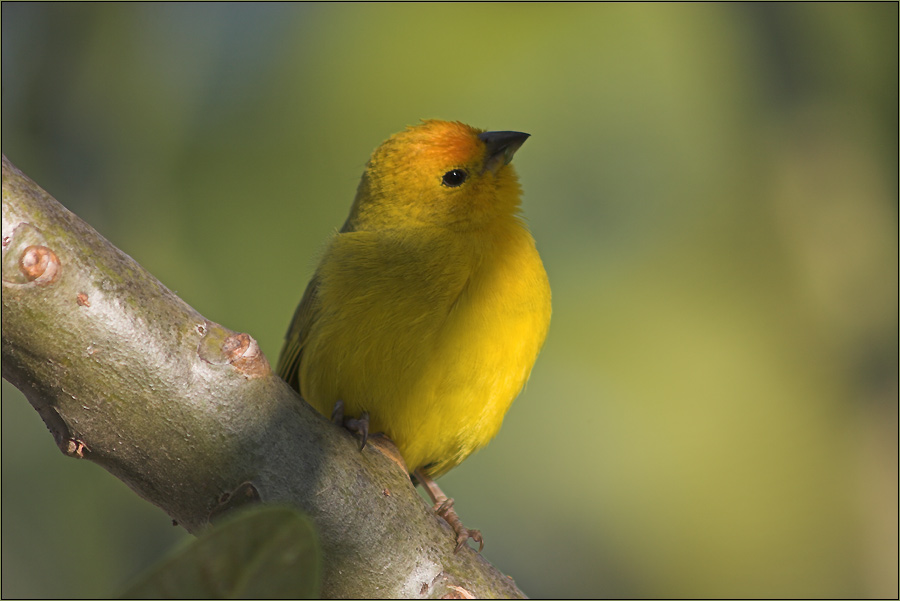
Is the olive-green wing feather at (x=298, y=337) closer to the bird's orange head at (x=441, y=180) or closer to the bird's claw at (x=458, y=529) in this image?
the bird's orange head at (x=441, y=180)

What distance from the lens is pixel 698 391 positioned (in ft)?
16.6

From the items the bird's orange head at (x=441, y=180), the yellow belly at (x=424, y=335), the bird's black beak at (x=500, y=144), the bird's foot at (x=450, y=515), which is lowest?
the bird's foot at (x=450, y=515)

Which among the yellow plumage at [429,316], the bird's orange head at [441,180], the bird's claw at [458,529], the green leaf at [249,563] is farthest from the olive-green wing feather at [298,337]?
the green leaf at [249,563]

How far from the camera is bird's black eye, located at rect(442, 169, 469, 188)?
353cm

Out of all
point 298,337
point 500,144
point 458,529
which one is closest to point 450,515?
point 458,529

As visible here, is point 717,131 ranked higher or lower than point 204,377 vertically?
higher

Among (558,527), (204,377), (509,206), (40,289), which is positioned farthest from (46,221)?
(558,527)

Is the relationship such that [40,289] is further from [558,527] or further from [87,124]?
[558,527]

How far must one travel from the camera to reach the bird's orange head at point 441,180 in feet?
11.2

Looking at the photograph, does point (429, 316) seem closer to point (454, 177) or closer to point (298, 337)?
point (298, 337)

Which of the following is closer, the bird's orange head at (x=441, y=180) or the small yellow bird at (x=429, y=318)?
the small yellow bird at (x=429, y=318)

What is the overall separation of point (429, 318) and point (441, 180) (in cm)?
80

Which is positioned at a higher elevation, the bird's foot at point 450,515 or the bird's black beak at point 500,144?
the bird's black beak at point 500,144

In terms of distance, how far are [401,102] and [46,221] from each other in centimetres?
296
